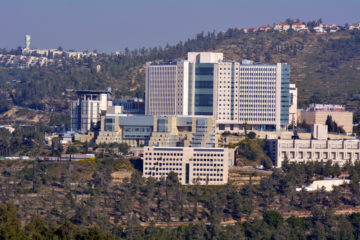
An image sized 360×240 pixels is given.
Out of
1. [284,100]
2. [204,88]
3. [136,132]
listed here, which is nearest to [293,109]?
[284,100]

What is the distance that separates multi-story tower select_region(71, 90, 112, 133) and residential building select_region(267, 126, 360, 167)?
23.3 m

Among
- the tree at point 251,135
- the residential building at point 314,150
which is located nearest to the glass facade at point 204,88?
the tree at point 251,135

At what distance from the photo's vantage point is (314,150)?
125 meters

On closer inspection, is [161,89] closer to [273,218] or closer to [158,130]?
[158,130]

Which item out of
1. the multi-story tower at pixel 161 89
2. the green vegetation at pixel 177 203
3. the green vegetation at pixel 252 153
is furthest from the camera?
the multi-story tower at pixel 161 89

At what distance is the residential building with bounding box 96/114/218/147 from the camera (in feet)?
403

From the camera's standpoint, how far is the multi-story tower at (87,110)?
438 ft

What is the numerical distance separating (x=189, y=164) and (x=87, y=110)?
77.4 feet

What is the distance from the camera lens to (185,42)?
7830 inches

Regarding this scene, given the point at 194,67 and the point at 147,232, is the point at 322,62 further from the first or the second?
the point at 147,232

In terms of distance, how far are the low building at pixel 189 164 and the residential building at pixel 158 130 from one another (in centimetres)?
575

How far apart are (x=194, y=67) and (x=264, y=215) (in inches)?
1243

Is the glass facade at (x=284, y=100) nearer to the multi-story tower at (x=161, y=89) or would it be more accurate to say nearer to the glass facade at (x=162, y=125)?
the multi-story tower at (x=161, y=89)

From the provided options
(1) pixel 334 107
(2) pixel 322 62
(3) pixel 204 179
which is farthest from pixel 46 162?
(2) pixel 322 62
